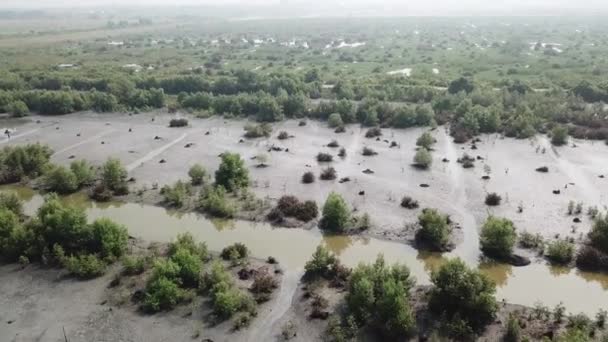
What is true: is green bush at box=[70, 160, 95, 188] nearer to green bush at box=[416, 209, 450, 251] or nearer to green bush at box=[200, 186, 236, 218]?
green bush at box=[200, 186, 236, 218]

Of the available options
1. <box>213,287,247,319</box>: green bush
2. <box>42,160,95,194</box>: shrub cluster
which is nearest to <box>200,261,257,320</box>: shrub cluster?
<box>213,287,247,319</box>: green bush

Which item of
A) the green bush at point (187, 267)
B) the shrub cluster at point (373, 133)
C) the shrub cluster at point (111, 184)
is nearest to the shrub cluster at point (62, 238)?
the green bush at point (187, 267)

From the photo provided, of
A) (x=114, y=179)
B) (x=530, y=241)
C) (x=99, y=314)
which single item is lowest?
(x=99, y=314)

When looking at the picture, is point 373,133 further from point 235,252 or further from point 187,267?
point 187,267

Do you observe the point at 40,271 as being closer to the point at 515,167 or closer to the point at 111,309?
the point at 111,309

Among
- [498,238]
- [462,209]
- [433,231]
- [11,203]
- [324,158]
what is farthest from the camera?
[324,158]

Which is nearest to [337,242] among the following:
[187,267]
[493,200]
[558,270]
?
[187,267]

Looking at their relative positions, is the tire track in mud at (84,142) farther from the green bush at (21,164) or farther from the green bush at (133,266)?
the green bush at (133,266)
